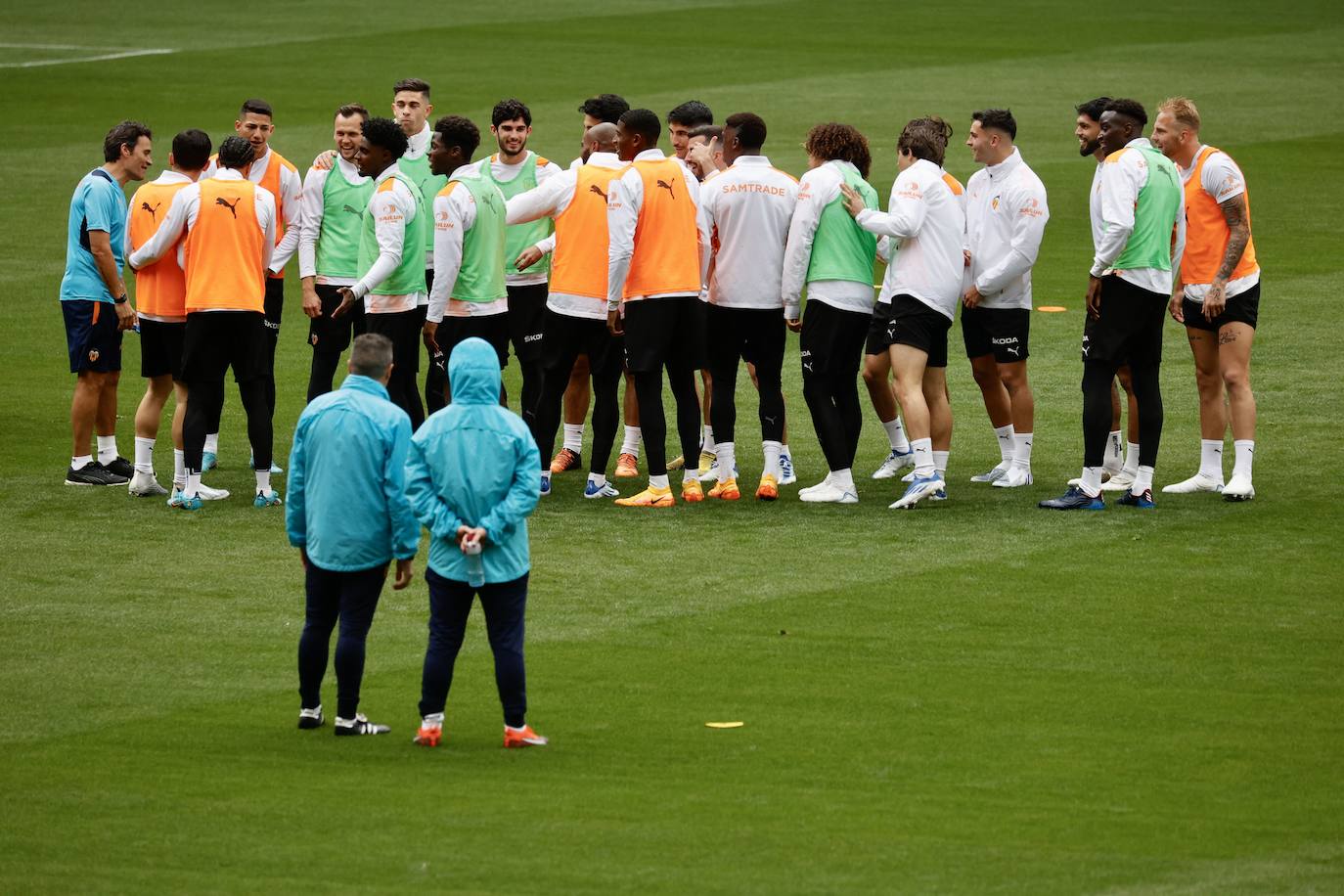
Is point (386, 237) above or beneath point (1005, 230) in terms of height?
beneath

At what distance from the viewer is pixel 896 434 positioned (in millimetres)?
12422

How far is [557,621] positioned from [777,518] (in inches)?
94.2

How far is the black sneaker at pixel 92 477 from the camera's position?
12.2m

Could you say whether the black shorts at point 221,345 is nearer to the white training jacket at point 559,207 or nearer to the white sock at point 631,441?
the white training jacket at point 559,207

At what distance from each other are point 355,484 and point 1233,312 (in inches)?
238

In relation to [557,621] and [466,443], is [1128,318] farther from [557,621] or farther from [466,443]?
[466,443]

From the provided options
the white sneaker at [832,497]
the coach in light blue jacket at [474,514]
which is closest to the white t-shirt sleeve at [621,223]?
the white sneaker at [832,497]

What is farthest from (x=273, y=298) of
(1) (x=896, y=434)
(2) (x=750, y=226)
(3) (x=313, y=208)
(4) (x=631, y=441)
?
(1) (x=896, y=434)

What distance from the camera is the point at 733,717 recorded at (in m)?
7.75

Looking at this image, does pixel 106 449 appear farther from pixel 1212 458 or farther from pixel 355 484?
pixel 1212 458

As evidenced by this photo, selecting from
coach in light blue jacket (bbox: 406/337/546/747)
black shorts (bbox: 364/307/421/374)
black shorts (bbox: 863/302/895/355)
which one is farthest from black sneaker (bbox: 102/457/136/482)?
coach in light blue jacket (bbox: 406/337/546/747)

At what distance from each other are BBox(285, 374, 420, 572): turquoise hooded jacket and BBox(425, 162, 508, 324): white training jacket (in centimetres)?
398

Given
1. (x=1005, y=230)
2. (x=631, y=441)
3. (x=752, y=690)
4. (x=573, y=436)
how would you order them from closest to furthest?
(x=752, y=690)
(x=1005, y=230)
(x=631, y=441)
(x=573, y=436)

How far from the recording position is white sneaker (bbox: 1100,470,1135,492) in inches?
469
